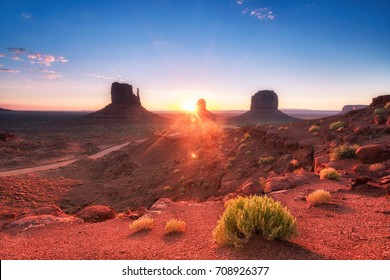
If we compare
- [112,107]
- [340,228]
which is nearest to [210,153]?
[340,228]

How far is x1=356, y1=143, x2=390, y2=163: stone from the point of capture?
31.1 ft

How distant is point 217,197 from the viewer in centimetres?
1200

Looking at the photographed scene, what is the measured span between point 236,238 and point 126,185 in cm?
2022

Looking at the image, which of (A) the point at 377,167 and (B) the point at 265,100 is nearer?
(A) the point at 377,167

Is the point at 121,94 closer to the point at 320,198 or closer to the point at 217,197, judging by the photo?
the point at 217,197

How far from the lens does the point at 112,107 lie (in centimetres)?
12225

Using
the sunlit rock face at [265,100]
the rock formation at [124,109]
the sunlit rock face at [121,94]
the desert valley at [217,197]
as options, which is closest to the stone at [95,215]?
the desert valley at [217,197]

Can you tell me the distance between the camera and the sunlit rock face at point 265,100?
454 feet

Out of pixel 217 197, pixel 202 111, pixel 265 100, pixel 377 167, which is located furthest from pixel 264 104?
pixel 377 167

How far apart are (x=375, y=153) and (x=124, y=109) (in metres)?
120

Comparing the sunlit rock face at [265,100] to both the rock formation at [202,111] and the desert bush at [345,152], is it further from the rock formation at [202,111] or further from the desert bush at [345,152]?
the desert bush at [345,152]

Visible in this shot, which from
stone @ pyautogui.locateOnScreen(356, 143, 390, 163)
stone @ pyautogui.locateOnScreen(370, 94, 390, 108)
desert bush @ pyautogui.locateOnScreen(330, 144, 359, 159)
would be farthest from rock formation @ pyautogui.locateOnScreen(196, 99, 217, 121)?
stone @ pyautogui.locateOnScreen(356, 143, 390, 163)
